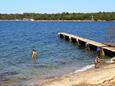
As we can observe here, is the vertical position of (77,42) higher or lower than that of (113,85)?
lower

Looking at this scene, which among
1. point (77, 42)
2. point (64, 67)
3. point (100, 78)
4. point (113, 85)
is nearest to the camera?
point (113, 85)

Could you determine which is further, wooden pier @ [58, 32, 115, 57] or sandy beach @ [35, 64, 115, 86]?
wooden pier @ [58, 32, 115, 57]

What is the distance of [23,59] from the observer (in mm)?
39562

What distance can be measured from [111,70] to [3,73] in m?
9.50

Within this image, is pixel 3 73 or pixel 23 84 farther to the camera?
pixel 3 73

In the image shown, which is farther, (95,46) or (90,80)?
(95,46)

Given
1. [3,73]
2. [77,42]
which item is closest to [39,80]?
[3,73]

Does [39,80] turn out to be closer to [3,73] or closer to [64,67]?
[3,73]

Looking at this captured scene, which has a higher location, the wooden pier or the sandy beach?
the sandy beach

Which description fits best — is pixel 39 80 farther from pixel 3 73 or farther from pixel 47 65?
pixel 47 65

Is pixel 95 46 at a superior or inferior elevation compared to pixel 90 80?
inferior

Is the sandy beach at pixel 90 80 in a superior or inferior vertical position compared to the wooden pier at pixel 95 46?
superior

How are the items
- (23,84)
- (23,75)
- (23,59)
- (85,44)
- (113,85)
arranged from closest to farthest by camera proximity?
(113,85) < (23,84) < (23,75) < (23,59) < (85,44)

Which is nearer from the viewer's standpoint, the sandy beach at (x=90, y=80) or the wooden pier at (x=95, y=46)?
the sandy beach at (x=90, y=80)
